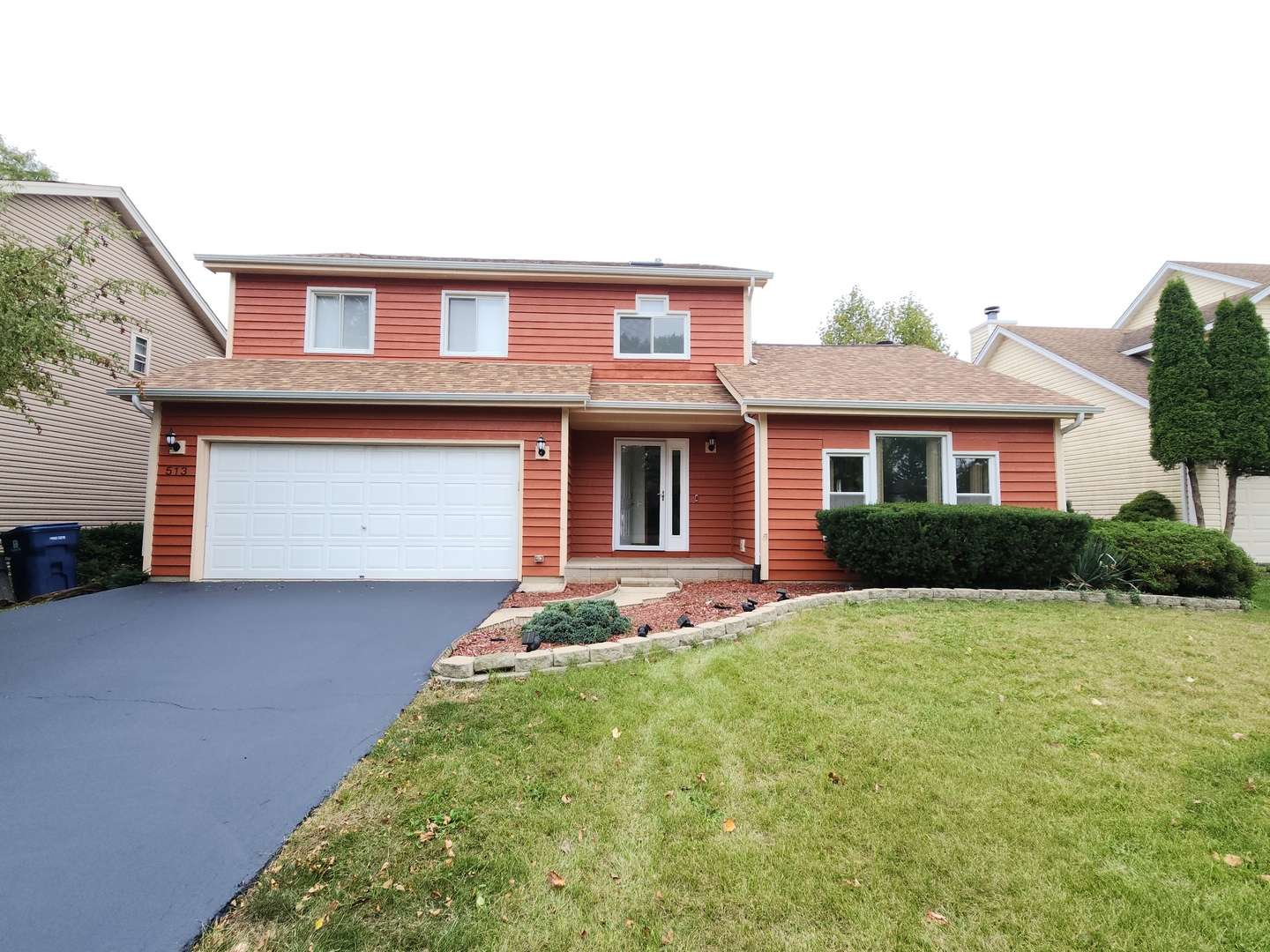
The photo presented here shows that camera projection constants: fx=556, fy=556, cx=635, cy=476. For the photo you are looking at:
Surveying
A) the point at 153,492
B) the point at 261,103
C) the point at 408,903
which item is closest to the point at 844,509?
the point at 408,903

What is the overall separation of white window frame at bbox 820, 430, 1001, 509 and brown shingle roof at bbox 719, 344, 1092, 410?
578mm

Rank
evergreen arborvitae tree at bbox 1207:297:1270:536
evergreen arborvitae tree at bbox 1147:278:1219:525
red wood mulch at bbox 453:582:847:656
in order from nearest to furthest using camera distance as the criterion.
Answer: red wood mulch at bbox 453:582:847:656 → evergreen arborvitae tree at bbox 1207:297:1270:536 → evergreen arborvitae tree at bbox 1147:278:1219:525

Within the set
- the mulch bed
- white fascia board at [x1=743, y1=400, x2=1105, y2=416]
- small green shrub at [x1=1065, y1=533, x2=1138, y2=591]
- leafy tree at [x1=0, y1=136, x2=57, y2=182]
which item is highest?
leafy tree at [x1=0, y1=136, x2=57, y2=182]

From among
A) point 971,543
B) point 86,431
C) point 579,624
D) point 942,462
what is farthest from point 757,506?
point 86,431

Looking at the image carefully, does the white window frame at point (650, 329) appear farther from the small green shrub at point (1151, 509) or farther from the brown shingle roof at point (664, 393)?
Answer: the small green shrub at point (1151, 509)

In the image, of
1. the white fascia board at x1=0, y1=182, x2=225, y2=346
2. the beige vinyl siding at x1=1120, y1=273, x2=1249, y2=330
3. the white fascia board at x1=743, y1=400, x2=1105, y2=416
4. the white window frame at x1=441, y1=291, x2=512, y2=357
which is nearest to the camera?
the white fascia board at x1=743, y1=400, x2=1105, y2=416

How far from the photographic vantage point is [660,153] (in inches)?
635

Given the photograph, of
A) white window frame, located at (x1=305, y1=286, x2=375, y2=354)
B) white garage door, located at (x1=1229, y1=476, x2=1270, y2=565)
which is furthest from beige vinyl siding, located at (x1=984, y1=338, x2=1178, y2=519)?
white window frame, located at (x1=305, y1=286, x2=375, y2=354)

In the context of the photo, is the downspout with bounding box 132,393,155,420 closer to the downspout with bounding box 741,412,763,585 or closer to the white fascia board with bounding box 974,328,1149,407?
the downspout with bounding box 741,412,763,585

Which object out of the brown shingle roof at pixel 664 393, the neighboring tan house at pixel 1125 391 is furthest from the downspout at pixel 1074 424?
the brown shingle roof at pixel 664 393

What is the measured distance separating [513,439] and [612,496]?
246cm

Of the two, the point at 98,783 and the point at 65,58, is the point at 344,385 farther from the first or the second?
the point at 65,58

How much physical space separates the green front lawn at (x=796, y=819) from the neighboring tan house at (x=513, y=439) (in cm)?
485

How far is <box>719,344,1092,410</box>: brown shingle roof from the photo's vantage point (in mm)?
8734
